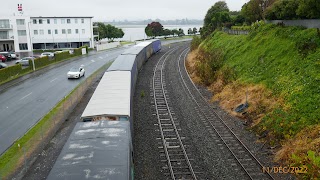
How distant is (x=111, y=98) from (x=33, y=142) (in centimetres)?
583

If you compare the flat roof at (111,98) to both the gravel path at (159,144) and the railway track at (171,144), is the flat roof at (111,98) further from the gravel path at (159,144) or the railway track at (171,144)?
the railway track at (171,144)

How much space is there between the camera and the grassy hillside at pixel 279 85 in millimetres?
17688

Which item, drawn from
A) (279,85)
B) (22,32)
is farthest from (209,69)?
(22,32)

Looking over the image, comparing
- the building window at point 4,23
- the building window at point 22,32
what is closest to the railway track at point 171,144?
the building window at point 22,32

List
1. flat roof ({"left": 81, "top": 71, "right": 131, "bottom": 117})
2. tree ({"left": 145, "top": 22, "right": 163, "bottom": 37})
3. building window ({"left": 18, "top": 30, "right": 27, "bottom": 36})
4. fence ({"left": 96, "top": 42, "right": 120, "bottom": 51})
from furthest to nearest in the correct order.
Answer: tree ({"left": 145, "top": 22, "right": 163, "bottom": 37}) < fence ({"left": 96, "top": 42, "right": 120, "bottom": 51}) < building window ({"left": 18, "top": 30, "right": 27, "bottom": 36}) < flat roof ({"left": 81, "top": 71, "right": 131, "bottom": 117})

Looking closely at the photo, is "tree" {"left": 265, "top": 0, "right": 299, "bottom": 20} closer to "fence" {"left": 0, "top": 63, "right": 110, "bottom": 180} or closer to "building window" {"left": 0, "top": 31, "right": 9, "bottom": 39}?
"fence" {"left": 0, "top": 63, "right": 110, "bottom": 180}

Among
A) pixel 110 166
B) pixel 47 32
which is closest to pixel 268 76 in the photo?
pixel 110 166

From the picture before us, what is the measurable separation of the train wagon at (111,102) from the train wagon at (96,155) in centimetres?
211

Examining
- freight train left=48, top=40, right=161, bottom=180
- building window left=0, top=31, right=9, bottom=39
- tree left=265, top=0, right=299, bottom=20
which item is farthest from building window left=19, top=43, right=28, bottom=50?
freight train left=48, top=40, right=161, bottom=180

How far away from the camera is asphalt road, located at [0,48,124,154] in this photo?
23188 millimetres

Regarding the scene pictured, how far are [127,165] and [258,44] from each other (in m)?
28.0

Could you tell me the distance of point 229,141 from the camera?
20062 millimetres

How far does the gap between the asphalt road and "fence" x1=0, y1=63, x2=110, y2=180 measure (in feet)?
2.66

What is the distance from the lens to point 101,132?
45.3ft
